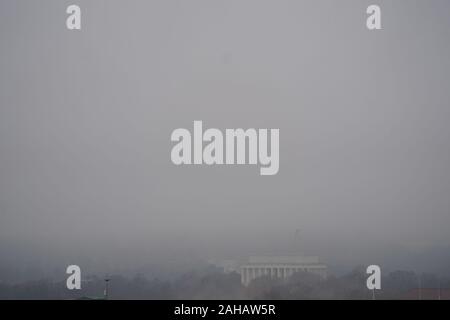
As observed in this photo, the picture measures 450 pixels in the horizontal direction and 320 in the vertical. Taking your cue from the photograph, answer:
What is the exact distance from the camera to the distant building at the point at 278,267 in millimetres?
16172

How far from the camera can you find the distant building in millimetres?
16172

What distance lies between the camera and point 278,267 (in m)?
16.4

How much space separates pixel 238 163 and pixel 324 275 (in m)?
3.07
